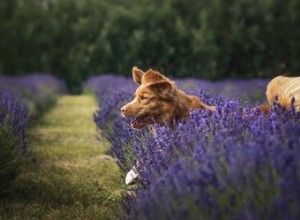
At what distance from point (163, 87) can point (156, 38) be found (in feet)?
63.8

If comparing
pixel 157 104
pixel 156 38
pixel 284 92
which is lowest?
pixel 156 38

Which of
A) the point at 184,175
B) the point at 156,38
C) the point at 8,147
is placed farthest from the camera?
the point at 156,38

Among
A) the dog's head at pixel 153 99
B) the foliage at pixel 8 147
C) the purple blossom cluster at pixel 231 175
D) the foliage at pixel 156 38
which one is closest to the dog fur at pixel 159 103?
the dog's head at pixel 153 99

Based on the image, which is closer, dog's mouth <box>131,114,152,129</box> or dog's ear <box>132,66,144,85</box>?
dog's mouth <box>131,114,152,129</box>

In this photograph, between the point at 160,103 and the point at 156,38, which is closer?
the point at 160,103

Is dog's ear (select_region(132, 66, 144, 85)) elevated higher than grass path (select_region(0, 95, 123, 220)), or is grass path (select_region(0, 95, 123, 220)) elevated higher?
dog's ear (select_region(132, 66, 144, 85))

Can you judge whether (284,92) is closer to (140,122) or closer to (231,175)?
(140,122)

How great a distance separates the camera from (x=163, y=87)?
153 inches

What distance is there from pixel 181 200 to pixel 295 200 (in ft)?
1.97

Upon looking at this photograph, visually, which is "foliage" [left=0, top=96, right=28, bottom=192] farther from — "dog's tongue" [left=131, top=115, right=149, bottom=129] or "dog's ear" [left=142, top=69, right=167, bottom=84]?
"dog's ear" [left=142, top=69, right=167, bottom=84]

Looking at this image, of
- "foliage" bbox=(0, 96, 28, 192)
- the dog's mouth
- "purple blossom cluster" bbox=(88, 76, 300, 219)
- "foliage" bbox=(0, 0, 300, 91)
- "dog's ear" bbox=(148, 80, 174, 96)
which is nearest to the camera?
"purple blossom cluster" bbox=(88, 76, 300, 219)

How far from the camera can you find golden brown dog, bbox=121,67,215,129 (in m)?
3.88

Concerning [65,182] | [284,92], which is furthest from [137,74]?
[65,182]

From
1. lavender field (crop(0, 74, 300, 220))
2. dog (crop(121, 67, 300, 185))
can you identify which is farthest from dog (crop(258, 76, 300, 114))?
lavender field (crop(0, 74, 300, 220))
